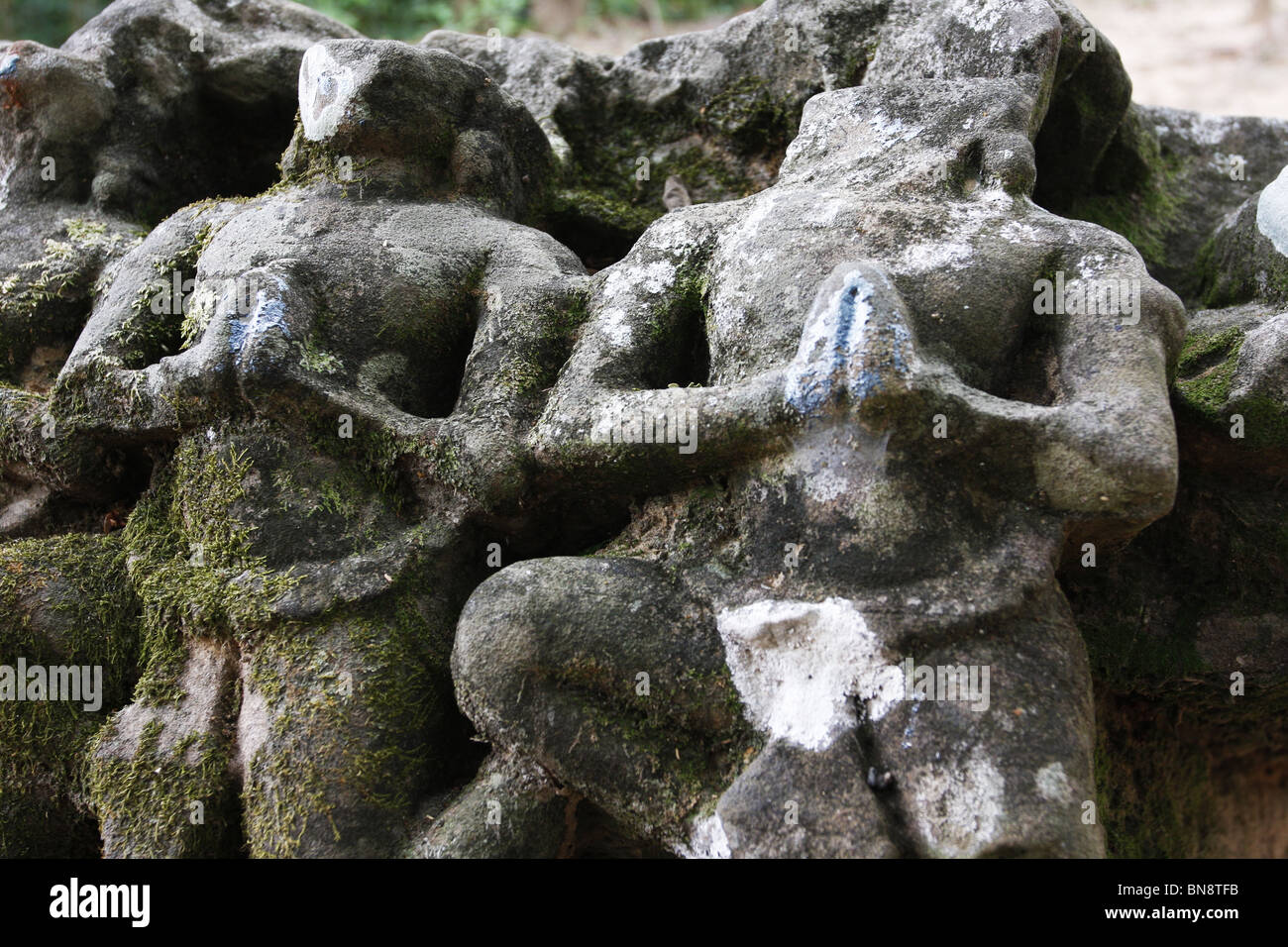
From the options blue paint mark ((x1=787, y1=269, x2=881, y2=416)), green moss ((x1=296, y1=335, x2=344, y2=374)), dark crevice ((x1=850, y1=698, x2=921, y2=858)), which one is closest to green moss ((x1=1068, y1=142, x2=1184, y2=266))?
blue paint mark ((x1=787, y1=269, x2=881, y2=416))

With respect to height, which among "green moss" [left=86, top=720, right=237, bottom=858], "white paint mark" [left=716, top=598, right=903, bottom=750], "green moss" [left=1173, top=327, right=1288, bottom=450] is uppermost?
"green moss" [left=1173, top=327, right=1288, bottom=450]

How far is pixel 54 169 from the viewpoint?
127 inches

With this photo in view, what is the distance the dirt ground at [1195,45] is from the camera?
8312mm

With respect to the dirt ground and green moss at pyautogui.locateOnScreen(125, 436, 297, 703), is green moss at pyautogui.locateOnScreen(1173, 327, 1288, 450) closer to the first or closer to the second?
green moss at pyautogui.locateOnScreen(125, 436, 297, 703)

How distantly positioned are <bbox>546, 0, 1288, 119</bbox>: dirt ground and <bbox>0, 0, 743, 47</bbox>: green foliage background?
261 mm

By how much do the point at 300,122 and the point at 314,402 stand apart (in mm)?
946

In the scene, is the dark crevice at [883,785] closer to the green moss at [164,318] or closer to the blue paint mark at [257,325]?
the blue paint mark at [257,325]

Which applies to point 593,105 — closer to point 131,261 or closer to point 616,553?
point 131,261

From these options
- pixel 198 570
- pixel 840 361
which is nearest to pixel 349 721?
pixel 198 570

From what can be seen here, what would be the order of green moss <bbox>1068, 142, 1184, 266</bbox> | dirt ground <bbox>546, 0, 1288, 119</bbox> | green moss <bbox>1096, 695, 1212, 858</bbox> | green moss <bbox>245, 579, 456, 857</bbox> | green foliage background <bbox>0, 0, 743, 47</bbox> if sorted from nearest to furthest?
green moss <bbox>245, 579, 456, 857</bbox> → green moss <bbox>1096, 695, 1212, 858</bbox> → green moss <bbox>1068, 142, 1184, 266</bbox> → green foliage background <bbox>0, 0, 743, 47</bbox> → dirt ground <bbox>546, 0, 1288, 119</bbox>

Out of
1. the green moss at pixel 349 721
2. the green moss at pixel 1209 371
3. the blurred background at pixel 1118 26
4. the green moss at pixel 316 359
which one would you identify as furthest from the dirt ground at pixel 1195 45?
the green moss at pixel 349 721

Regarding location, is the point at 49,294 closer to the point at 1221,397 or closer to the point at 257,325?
the point at 257,325

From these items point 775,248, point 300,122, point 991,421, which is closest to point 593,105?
point 300,122

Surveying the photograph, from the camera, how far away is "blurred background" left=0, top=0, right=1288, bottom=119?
783 cm
